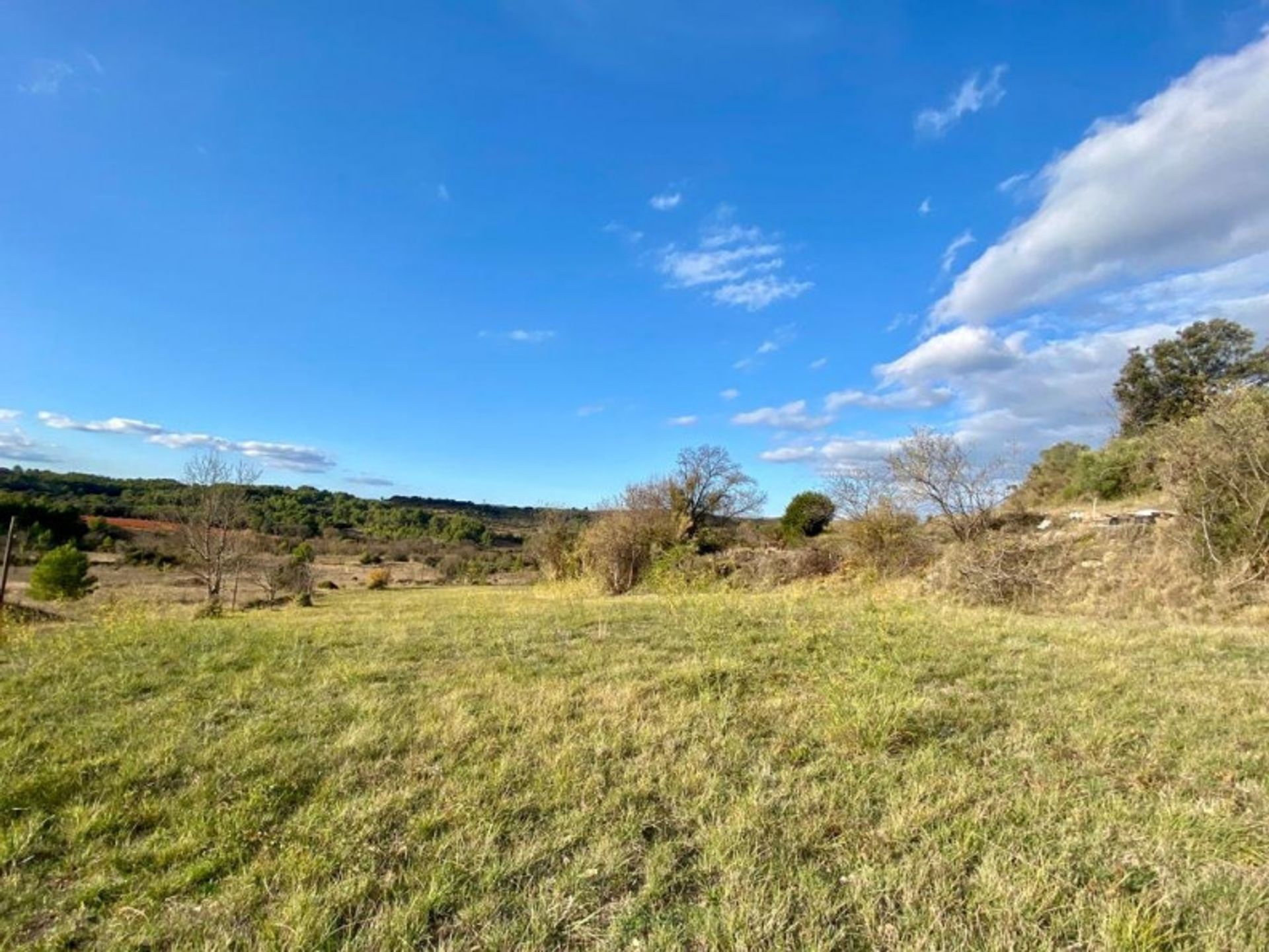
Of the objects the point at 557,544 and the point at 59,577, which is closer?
the point at 59,577

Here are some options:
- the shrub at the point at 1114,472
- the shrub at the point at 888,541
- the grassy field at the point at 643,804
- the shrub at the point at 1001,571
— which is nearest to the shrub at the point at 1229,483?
the shrub at the point at 1001,571

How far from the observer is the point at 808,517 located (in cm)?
2472

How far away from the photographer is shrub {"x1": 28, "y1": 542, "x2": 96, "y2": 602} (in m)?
22.4

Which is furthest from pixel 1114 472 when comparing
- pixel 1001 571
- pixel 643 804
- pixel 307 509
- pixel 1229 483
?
pixel 307 509

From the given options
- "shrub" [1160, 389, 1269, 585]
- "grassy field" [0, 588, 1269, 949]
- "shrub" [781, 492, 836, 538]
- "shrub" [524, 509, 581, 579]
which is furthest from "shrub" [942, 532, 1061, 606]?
"shrub" [524, 509, 581, 579]

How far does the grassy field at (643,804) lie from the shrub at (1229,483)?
6.36 meters

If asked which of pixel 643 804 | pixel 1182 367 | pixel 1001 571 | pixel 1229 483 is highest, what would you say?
pixel 1182 367

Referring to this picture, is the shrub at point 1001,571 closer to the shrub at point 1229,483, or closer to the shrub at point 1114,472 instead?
the shrub at point 1229,483

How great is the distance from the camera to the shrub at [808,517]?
24266 mm

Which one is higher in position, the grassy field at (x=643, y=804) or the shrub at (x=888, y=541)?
the shrub at (x=888, y=541)

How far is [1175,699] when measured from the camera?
15.4 ft

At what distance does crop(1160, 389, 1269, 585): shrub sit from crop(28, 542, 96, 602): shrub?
33140 millimetres

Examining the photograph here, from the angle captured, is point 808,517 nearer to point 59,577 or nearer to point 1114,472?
point 1114,472

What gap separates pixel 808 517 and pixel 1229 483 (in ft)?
48.0
